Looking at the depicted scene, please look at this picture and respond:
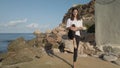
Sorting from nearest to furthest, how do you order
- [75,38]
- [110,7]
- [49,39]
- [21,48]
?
[75,38]
[21,48]
[110,7]
[49,39]

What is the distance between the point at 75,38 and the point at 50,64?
1606 mm

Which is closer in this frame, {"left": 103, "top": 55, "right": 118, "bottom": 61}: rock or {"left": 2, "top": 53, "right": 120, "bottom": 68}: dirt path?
{"left": 2, "top": 53, "right": 120, "bottom": 68}: dirt path

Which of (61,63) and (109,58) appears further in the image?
(109,58)

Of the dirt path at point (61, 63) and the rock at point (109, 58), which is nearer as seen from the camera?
the dirt path at point (61, 63)

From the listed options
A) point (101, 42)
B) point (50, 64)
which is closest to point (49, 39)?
point (101, 42)

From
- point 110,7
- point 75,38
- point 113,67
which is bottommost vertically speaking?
point 113,67

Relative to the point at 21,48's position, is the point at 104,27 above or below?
above

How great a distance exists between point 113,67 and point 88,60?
137cm

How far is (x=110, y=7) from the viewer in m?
13.1

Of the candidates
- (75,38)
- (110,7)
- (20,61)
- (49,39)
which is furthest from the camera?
(49,39)

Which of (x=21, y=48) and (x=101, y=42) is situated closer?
(x=21, y=48)

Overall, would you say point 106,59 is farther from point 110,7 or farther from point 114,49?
point 110,7

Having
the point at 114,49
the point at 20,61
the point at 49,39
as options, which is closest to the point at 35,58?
the point at 20,61

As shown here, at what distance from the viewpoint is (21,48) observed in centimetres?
1217
